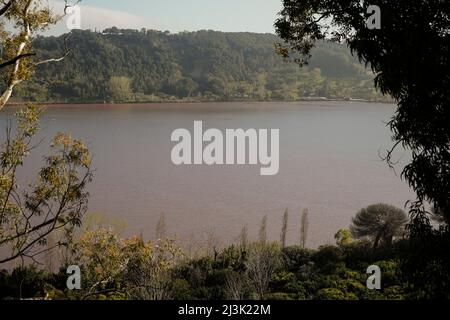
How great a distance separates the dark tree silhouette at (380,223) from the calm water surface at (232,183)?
1734mm

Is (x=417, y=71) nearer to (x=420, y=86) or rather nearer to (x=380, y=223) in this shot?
(x=420, y=86)

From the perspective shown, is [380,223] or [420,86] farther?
[380,223]

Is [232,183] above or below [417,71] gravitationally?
below

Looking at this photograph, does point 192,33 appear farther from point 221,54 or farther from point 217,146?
point 217,146

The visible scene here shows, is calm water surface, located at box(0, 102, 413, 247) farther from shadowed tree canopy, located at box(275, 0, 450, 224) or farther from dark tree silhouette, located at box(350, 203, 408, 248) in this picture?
shadowed tree canopy, located at box(275, 0, 450, 224)

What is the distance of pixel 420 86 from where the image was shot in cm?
366

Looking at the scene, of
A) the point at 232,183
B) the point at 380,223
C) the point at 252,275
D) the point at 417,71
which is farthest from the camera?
the point at 232,183

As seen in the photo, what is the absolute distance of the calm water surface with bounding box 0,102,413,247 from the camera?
62.1ft

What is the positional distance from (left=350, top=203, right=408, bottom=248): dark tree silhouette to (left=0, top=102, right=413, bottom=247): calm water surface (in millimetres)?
1734

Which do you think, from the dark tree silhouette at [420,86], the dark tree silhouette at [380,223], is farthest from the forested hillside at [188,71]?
the dark tree silhouette at [420,86]

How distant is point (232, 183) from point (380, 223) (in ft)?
28.1

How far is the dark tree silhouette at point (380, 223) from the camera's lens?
1658cm

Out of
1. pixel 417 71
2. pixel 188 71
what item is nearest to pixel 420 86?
pixel 417 71
